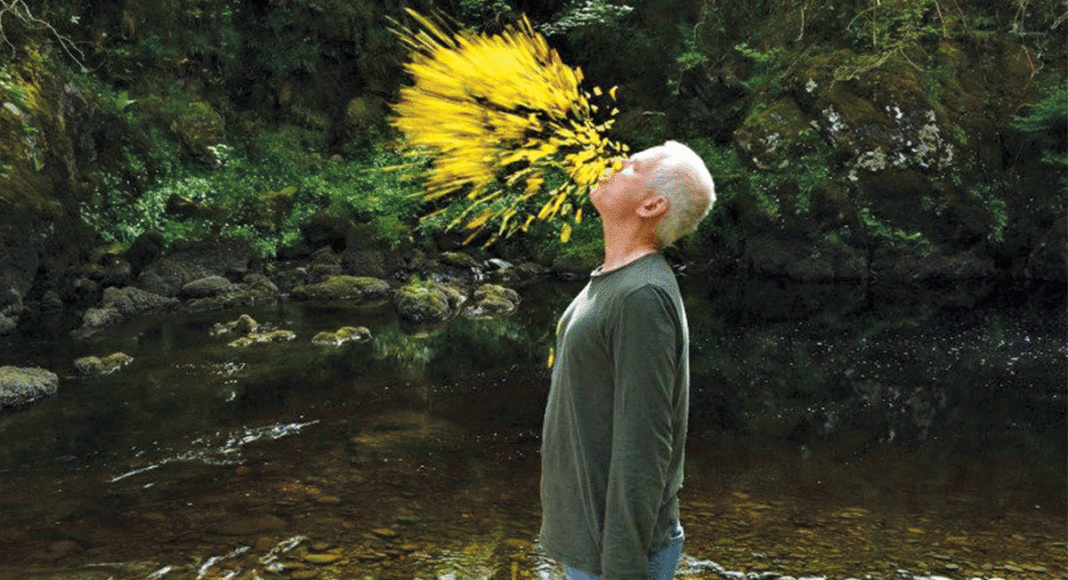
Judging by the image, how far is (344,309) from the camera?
14359 millimetres

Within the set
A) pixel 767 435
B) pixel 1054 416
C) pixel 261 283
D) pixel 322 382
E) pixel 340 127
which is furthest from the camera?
pixel 340 127

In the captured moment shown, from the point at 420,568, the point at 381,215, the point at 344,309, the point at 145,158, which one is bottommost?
the point at 420,568

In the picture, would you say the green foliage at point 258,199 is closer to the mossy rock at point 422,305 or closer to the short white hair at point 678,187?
the mossy rock at point 422,305

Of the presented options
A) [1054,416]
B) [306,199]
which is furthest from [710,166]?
[1054,416]

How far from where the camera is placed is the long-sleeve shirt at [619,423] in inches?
86.2

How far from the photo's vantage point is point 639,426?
2199 mm

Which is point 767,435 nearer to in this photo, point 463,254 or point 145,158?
point 463,254

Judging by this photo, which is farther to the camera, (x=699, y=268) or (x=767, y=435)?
(x=699, y=268)

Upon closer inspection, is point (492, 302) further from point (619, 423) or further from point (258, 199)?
point (619, 423)

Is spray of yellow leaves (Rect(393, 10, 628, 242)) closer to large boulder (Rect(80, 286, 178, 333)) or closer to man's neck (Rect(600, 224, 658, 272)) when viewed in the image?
man's neck (Rect(600, 224, 658, 272))

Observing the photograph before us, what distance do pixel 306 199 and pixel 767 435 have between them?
13.0 m

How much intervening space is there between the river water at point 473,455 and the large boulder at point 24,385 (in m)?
0.19

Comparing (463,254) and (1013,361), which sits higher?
(463,254)

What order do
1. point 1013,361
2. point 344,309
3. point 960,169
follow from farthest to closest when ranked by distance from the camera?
point 960,169, point 344,309, point 1013,361
